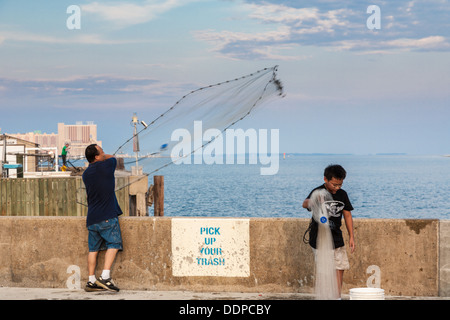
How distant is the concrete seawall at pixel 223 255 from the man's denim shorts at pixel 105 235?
0.92ft

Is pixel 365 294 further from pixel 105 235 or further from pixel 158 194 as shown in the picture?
pixel 158 194

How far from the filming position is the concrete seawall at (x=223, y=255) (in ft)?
26.7

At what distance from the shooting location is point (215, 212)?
5819 centimetres

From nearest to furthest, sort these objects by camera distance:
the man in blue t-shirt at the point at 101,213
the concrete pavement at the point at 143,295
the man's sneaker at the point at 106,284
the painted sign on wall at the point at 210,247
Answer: the concrete pavement at the point at 143,295 < the man in blue t-shirt at the point at 101,213 < the man's sneaker at the point at 106,284 < the painted sign on wall at the point at 210,247

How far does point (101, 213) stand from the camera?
8188mm

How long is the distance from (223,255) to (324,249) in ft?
6.21

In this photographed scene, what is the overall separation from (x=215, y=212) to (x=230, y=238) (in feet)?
164

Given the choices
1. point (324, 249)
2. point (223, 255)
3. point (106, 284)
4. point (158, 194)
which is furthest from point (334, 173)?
point (158, 194)

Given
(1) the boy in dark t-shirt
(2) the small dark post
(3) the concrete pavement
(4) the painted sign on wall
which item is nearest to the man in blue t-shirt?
(3) the concrete pavement

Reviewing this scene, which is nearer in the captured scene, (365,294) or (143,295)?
(365,294)

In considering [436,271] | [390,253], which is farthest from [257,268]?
[436,271]

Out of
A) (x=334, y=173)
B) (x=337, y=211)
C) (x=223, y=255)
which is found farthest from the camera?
(x=223, y=255)

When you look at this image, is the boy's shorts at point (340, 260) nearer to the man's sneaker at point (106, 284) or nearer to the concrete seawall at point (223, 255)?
the concrete seawall at point (223, 255)

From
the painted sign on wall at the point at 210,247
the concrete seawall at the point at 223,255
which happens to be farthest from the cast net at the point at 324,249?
the painted sign on wall at the point at 210,247
